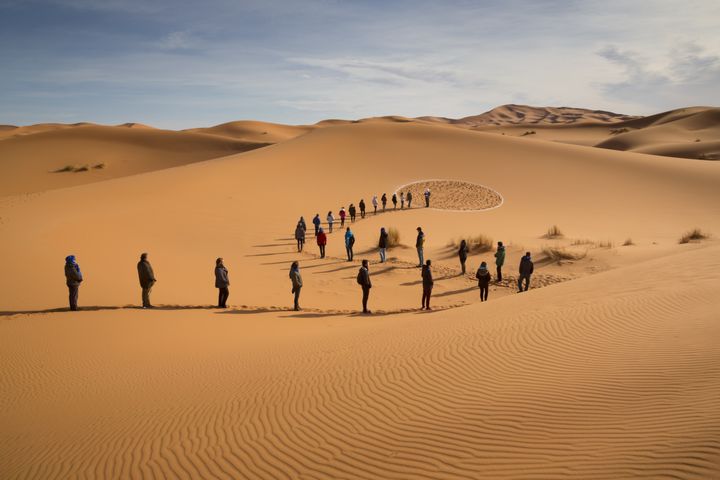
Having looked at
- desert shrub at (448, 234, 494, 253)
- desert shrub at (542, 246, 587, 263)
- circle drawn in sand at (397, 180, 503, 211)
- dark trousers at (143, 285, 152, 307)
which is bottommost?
dark trousers at (143, 285, 152, 307)

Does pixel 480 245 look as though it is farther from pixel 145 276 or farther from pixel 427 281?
pixel 145 276

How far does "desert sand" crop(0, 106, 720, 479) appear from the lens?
4.62 m

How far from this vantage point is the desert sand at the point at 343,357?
15.2ft

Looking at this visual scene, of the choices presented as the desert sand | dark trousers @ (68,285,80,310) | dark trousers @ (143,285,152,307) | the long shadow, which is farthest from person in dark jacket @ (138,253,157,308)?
dark trousers @ (68,285,80,310)

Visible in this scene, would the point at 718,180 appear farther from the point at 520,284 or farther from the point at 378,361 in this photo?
the point at 378,361

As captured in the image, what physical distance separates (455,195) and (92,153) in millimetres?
60064

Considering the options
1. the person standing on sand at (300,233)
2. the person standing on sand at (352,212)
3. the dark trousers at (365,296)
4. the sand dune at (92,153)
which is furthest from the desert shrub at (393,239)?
the sand dune at (92,153)

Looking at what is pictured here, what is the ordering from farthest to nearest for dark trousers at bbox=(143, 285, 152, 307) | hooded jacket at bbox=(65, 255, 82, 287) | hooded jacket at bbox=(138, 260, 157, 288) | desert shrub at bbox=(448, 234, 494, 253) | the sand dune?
1. the sand dune
2. desert shrub at bbox=(448, 234, 494, 253)
3. dark trousers at bbox=(143, 285, 152, 307)
4. hooded jacket at bbox=(138, 260, 157, 288)
5. hooded jacket at bbox=(65, 255, 82, 287)

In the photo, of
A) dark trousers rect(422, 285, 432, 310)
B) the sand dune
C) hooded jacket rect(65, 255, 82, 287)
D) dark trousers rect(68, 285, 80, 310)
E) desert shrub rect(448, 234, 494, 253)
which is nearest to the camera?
hooded jacket rect(65, 255, 82, 287)

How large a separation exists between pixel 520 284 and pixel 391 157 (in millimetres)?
27910

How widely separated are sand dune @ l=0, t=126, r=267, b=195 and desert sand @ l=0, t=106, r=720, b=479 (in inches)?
1457

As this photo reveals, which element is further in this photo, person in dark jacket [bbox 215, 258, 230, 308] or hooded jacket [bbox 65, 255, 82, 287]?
person in dark jacket [bbox 215, 258, 230, 308]

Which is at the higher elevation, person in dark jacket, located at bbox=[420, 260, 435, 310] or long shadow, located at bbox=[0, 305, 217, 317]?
person in dark jacket, located at bbox=[420, 260, 435, 310]

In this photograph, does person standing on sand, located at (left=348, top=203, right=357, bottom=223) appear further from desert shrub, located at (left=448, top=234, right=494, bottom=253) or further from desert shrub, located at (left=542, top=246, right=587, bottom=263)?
desert shrub, located at (left=542, top=246, right=587, bottom=263)
